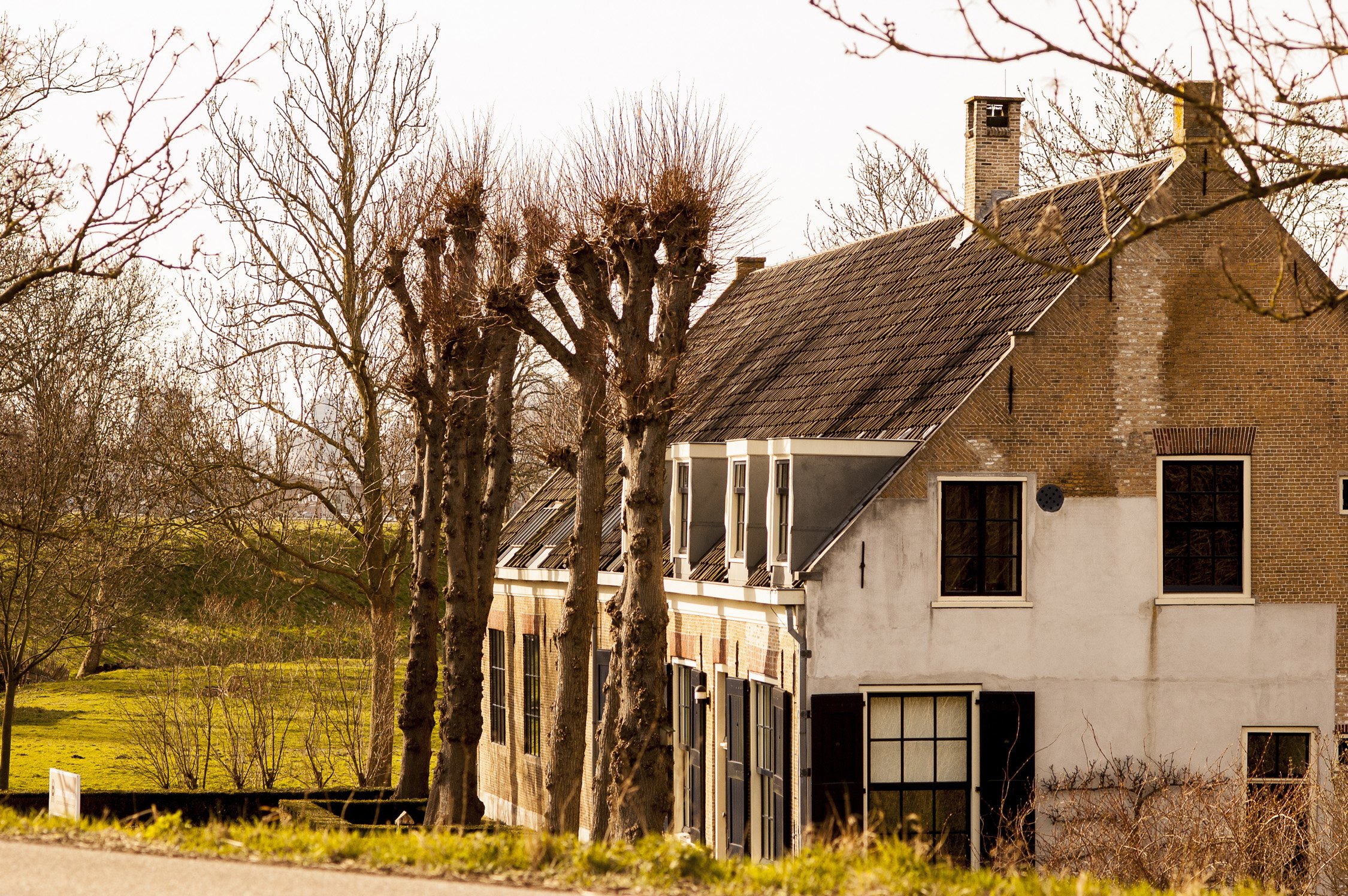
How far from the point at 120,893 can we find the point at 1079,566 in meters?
10.7

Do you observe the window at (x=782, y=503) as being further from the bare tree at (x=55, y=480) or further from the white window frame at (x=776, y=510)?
the bare tree at (x=55, y=480)

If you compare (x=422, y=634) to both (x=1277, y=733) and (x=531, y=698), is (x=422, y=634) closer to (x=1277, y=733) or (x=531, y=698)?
(x=531, y=698)

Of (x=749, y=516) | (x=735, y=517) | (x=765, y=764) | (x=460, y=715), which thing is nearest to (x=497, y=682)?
(x=460, y=715)

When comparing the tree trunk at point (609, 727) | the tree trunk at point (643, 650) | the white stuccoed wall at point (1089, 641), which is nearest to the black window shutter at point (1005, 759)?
the white stuccoed wall at point (1089, 641)

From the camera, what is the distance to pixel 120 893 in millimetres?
6754

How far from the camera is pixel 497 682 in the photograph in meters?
24.5

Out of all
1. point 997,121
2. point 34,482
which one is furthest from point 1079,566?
point 34,482

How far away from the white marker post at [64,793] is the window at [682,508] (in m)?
7.46

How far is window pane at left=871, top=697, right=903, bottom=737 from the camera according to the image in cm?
1482

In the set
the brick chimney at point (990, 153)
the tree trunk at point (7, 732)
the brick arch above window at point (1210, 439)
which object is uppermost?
the brick chimney at point (990, 153)

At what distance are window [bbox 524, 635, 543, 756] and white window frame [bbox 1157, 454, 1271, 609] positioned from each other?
10.3 m

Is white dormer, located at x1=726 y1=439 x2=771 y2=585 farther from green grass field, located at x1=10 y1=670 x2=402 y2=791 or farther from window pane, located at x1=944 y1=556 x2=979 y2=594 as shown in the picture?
green grass field, located at x1=10 y1=670 x2=402 y2=791

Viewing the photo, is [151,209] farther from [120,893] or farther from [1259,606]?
[1259,606]

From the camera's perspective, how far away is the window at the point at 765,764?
51.2 feet
